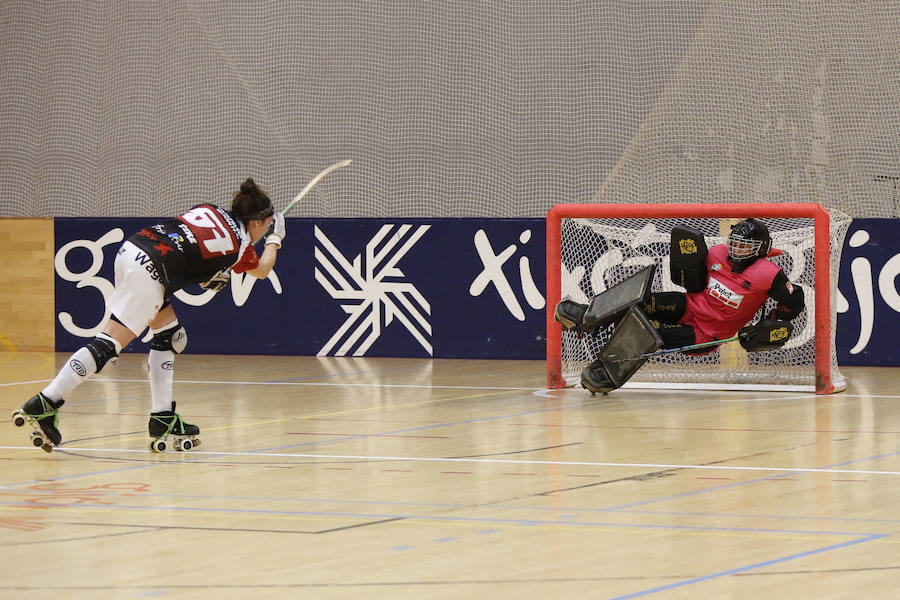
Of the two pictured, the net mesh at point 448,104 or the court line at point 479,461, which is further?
the net mesh at point 448,104

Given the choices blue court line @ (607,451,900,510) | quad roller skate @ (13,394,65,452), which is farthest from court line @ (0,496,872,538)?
quad roller skate @ (13,394,65,452)

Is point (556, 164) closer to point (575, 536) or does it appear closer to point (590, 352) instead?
point (590, 352)

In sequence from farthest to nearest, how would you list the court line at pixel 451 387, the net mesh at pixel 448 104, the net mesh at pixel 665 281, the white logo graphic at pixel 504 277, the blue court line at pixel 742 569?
1. the net mesh at pixel 448 104
2. the white logo graphic at pixel 504 277
3. the net mesh at pixel 665 281
4. the court line at pixel 451 387
5. the blue court line at pixel 742 569

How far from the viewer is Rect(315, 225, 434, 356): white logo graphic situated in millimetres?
13398

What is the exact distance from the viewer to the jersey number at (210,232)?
7.08 m

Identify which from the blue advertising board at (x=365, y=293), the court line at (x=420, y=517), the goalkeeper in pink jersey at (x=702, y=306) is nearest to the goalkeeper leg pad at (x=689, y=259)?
the goalkeeper in pink jersey at (x=702, y=306)

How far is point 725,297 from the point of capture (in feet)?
33.0

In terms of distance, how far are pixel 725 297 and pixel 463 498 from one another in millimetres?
4782

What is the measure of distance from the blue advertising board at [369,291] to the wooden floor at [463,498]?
3101mm

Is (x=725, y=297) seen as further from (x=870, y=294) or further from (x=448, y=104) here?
(x=448, y=104)

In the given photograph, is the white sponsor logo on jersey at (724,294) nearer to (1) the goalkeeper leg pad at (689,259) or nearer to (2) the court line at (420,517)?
(1) the goalkeeper leg pad at (689,259)

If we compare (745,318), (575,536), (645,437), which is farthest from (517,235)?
(575,536)

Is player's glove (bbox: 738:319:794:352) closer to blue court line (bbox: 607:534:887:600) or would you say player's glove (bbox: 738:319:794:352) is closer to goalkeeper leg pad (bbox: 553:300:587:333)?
goalkeeper leg pad (bbox: 553:300:587:333)

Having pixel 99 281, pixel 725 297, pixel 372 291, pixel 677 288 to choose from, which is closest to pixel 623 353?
pixel 725 297
